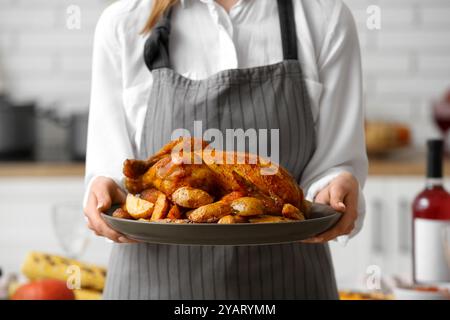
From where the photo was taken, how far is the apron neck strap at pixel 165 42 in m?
0.90

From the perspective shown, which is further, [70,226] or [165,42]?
[70,226]

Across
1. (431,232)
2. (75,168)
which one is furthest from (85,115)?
(431,232)

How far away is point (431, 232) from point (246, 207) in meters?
0.50

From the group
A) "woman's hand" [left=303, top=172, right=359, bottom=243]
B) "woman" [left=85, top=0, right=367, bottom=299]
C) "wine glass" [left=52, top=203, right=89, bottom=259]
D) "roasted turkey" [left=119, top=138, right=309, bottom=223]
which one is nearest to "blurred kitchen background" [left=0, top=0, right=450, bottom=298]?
"wine glass" [left=52, top=203, right=89, bottom=259]

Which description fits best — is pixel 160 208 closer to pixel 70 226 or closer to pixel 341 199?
pixel 341 199

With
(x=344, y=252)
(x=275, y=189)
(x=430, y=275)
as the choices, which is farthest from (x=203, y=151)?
(x=344, y=252)

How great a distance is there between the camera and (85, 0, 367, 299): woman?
0.89 meters

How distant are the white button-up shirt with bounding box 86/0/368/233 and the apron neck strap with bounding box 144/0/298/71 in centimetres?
1

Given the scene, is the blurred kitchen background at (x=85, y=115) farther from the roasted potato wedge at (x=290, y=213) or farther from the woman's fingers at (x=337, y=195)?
the roasted potato wedge at (x=290, y=213)

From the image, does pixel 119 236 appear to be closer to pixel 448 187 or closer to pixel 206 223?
pixel 206 223

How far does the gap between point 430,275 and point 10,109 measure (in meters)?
1.26

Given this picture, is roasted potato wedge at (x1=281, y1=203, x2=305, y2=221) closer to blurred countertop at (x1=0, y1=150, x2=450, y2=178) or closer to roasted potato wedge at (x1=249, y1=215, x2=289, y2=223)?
roasted potato wedge at (x1=249, y1=215, x2=289, y2=223)

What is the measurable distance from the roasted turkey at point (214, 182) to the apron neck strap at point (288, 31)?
26 centimetres

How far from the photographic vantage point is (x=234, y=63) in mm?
914
